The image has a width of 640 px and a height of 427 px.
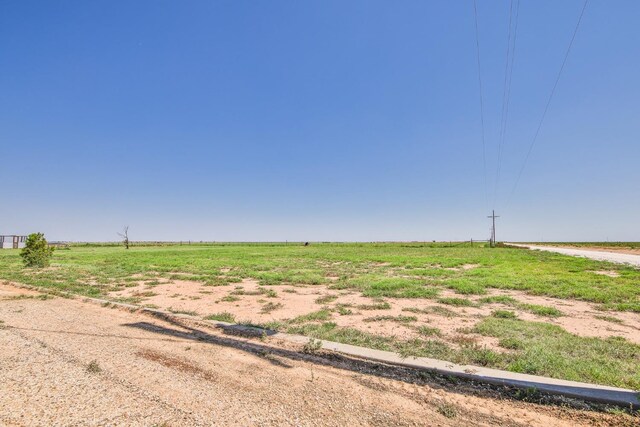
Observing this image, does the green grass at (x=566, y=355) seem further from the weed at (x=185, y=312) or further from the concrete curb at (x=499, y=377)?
the weed at (x=185, y=312)

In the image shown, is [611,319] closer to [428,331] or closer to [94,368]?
[428,331]

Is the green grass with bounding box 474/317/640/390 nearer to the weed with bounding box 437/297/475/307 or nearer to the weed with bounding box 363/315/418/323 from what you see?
the weed with bounding box 363/315/418/323


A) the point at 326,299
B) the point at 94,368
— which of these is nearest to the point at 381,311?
the point at 326,299

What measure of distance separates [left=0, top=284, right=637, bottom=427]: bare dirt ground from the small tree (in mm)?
17881

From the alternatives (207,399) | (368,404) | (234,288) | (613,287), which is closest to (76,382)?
(207,399)

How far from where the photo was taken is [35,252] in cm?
1878

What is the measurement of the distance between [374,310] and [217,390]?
534 centimetres

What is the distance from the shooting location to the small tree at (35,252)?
18672mm

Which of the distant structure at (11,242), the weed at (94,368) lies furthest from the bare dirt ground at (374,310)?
the distant structure at (11,242)

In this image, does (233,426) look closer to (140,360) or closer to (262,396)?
(262,396)

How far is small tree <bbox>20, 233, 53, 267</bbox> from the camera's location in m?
18.7

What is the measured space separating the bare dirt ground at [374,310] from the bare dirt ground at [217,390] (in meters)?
2.00

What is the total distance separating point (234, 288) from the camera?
39.4 feet

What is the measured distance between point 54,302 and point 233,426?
9.67 metres
